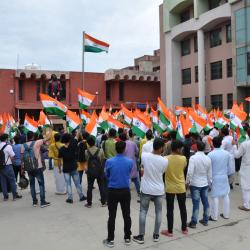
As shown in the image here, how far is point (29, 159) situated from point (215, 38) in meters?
30.3

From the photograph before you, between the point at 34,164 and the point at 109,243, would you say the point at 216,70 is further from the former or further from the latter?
the point at 109,243

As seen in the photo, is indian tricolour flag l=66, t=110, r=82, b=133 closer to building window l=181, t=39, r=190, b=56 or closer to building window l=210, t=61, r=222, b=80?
building window l=210, t=61, r=222, b=80

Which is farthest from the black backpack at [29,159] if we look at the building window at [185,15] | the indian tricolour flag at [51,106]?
the building window at [185,15]

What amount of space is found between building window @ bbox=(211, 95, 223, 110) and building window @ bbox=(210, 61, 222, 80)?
1.98 m

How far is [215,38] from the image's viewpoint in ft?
109

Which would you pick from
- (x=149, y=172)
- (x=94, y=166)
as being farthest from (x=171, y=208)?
(x=94, y=166)

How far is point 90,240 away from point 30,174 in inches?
103

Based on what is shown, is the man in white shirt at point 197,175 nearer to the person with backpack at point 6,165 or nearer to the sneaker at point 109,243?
the sneaker at point 109,243

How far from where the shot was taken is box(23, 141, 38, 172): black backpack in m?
7.01

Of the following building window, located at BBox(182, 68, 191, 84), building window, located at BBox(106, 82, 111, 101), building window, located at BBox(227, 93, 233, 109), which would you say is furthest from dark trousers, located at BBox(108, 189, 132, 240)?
building window, located at BBox(182, 68, 191, 84)

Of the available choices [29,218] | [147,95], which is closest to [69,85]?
[147,95]

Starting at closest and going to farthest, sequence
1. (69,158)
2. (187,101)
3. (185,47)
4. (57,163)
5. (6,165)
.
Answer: (69,158)
(6,165)
(57,163)
(187,101)
(185,47)

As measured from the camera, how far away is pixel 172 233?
17.5 ft

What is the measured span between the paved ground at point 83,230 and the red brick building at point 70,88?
2589 cm
